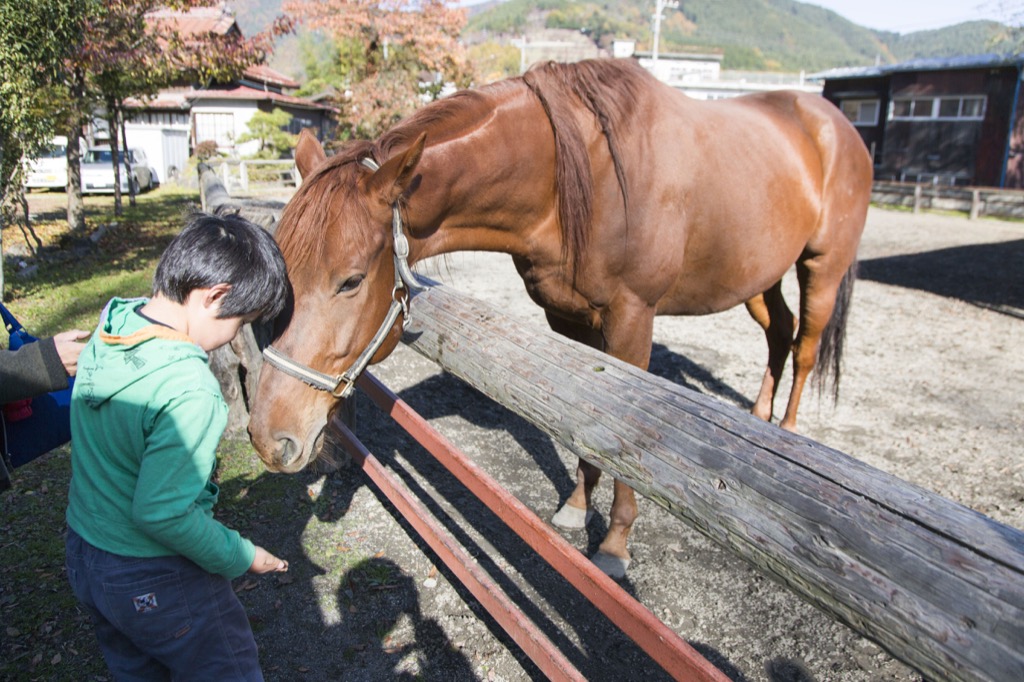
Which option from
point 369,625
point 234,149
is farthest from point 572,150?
point 234,149

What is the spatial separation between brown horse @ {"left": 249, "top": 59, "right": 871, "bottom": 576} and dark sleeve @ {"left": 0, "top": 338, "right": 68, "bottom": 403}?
54 centimetres

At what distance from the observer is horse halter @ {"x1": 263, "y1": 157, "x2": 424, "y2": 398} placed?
6.42ft

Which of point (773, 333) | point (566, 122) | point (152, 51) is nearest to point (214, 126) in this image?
point (152, 51)

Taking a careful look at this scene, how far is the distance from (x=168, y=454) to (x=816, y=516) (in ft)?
4.52

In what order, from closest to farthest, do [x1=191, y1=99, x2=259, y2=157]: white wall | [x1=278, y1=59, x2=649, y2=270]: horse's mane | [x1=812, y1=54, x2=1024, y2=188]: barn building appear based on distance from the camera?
1. [x1=278, y1=59, x2=649, y2=270]: horse's mane
2. [x1=812, y1=54, x2=1024, y2=188]: barn building
3. [x1=191, y1=99, x2=259, y2=157]: white wall

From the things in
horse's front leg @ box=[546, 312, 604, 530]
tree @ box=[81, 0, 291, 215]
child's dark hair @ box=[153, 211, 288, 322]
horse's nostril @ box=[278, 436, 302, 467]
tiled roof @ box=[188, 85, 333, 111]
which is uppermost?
tiled roof @ box=[188, 85, 333, 111]

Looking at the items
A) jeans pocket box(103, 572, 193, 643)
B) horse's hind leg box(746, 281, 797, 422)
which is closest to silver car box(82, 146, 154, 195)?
horse's hind leg box(746, 281, 797, 422)

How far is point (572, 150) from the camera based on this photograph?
8.52 ft

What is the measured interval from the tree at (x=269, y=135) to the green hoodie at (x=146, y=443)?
27.7 metres

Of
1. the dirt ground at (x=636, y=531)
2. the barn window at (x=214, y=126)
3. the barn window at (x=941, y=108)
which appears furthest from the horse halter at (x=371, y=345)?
the barn window at (x=214, y=126)

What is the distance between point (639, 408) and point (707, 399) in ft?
0.60

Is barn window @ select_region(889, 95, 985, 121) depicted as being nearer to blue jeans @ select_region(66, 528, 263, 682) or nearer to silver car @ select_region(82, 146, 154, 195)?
silver car @ select_region(82, 146, 154, 195)

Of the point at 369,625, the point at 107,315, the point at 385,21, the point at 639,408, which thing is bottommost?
the point at 369,625

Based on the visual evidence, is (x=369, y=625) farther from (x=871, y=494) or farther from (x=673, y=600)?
(x=871, y=494)
